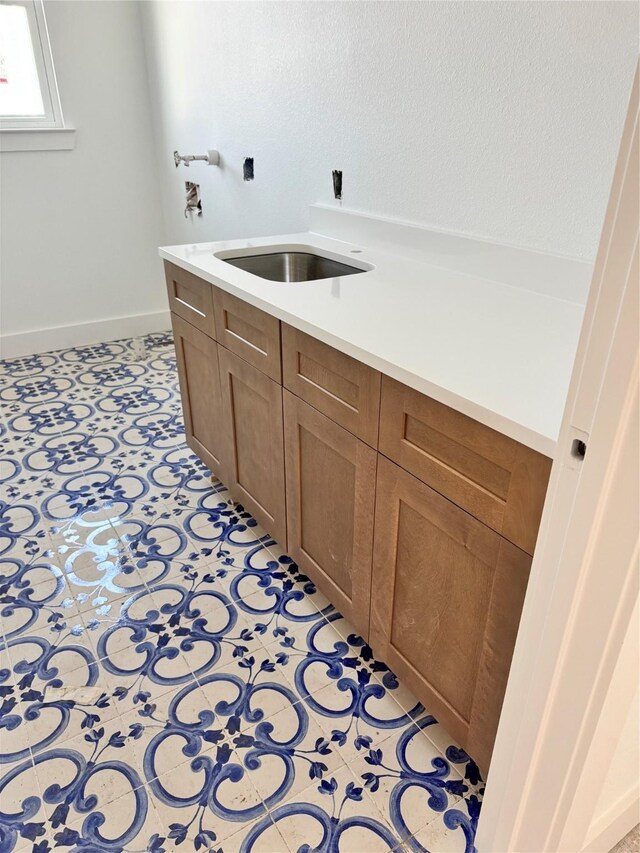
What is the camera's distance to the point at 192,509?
2.12 meters

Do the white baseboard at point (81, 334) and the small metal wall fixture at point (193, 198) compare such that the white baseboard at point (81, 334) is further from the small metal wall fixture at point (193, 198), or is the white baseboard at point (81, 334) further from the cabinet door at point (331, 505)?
the cabinet door at point (331, 505)

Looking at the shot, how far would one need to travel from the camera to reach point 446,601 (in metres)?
1.12

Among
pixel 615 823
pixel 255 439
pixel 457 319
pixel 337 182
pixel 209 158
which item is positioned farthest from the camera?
pixel 209 158

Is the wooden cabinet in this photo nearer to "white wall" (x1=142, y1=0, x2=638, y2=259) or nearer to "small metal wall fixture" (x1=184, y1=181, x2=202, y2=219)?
"white wall" (x1=142, y1=0, x2=638, y2=259)

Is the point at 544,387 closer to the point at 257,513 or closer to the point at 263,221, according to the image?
the point at 257,513

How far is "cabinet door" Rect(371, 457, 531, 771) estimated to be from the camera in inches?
39.0

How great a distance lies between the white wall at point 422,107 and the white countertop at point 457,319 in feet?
0.34

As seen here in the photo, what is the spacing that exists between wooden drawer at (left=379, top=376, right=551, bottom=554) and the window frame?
2.96 m

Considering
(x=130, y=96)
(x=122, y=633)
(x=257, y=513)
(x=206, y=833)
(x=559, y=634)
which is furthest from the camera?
(x=130, y=96)

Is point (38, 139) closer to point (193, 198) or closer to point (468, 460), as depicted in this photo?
point (193, 198)

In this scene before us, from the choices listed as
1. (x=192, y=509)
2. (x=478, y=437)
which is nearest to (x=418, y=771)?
(x=478, y=437)

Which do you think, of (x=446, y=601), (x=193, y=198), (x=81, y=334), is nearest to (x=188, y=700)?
(x=446, y=601)

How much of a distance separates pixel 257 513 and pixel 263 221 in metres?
1.37

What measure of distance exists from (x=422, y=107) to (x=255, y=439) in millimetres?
1053
